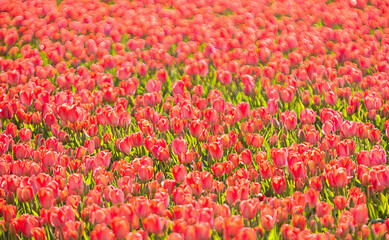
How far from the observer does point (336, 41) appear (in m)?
6.55

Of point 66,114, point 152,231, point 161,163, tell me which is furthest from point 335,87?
point 152,231

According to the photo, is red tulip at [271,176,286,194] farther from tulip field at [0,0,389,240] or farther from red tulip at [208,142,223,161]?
red tulip at [208,142,223,161]

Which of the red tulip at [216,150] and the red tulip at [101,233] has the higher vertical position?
the red tulip at [101,233]

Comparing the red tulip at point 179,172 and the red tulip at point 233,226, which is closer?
the red tulip at point 233,226

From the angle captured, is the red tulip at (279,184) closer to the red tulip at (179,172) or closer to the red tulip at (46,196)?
the red tulip at (179,172)

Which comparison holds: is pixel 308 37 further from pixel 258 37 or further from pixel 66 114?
Answer: pixel 66 114

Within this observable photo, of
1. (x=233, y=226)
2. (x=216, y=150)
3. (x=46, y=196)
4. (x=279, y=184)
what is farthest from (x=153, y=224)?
(x=216, y=150)

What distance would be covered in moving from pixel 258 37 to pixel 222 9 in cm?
134

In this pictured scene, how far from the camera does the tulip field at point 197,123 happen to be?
2.68 metres

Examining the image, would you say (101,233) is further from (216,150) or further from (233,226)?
(216,150)

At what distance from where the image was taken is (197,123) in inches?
145

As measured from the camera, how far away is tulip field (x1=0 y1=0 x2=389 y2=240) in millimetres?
2680

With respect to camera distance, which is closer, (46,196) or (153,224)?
(153,224)

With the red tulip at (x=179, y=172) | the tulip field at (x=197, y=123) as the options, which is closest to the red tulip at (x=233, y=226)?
the tulip field at (x=197, y=123)
